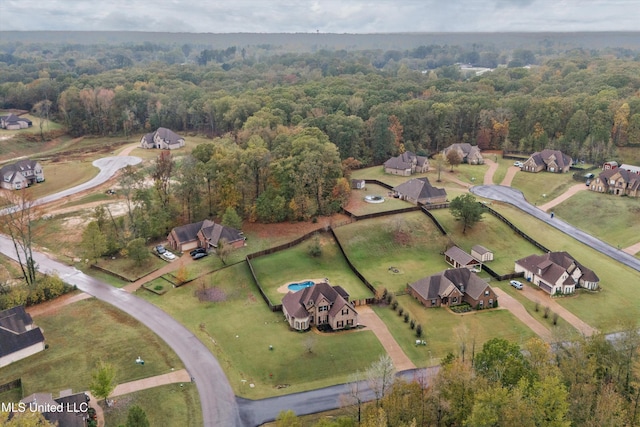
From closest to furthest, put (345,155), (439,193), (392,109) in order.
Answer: (439,193)
(345,155)
(392,109)

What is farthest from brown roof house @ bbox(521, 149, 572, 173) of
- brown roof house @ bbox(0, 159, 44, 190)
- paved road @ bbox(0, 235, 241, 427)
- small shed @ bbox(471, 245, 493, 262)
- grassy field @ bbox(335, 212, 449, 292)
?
brown roof house @ bbox(0, 159, 44, 190)

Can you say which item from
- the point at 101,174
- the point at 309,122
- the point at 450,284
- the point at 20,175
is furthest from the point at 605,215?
the point at 20,175

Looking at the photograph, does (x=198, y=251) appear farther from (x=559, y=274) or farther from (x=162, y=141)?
(x=162, y=141)

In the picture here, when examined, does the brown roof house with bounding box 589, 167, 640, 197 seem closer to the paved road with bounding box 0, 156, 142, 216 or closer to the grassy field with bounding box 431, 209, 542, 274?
the grassy field with bounding box 431, 209, 542, 274

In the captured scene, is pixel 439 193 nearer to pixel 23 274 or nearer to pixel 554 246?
pixel 554 246

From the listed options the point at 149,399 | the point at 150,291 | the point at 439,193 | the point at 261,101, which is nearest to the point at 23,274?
the point at 150,291

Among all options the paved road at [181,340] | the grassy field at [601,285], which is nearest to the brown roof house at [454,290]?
the grassy field at [601,285]
